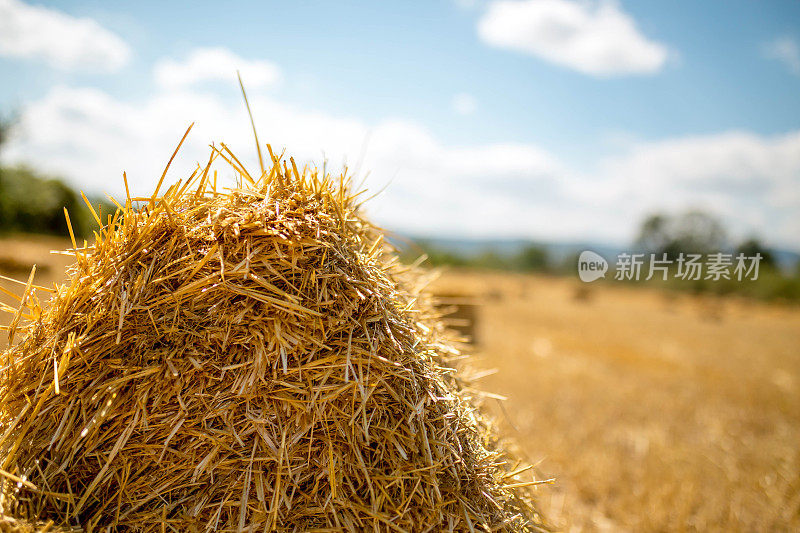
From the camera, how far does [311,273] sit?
5.55 ft

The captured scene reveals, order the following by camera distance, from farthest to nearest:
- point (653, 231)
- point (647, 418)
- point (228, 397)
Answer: point (653, 231) → point (647, 418) → point (228, 397)

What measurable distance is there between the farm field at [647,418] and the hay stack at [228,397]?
0.82m

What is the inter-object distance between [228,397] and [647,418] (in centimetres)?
699

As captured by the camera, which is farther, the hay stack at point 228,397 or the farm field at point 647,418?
the farm field at point 647,418

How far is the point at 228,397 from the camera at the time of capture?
1.61 m

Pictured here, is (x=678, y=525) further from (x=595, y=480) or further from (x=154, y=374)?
(x=154, y=374)

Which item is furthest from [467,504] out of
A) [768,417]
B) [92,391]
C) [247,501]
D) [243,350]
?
[768,417]

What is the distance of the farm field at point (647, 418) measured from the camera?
4.29m

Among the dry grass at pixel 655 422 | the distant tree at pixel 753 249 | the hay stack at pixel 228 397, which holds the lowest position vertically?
the dry grass at pixel 655 422

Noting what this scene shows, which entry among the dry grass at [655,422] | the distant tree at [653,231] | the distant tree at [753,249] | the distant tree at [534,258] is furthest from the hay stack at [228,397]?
the distant tree at [534,258]

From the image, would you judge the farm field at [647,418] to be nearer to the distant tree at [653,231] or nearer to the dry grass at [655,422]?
the dry grass at [655,422]

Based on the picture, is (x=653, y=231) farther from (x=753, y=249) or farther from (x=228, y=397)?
(x=228, y=397)

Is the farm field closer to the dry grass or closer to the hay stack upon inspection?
the dry grass

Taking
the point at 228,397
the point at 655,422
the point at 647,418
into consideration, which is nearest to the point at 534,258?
the point at 647,418
